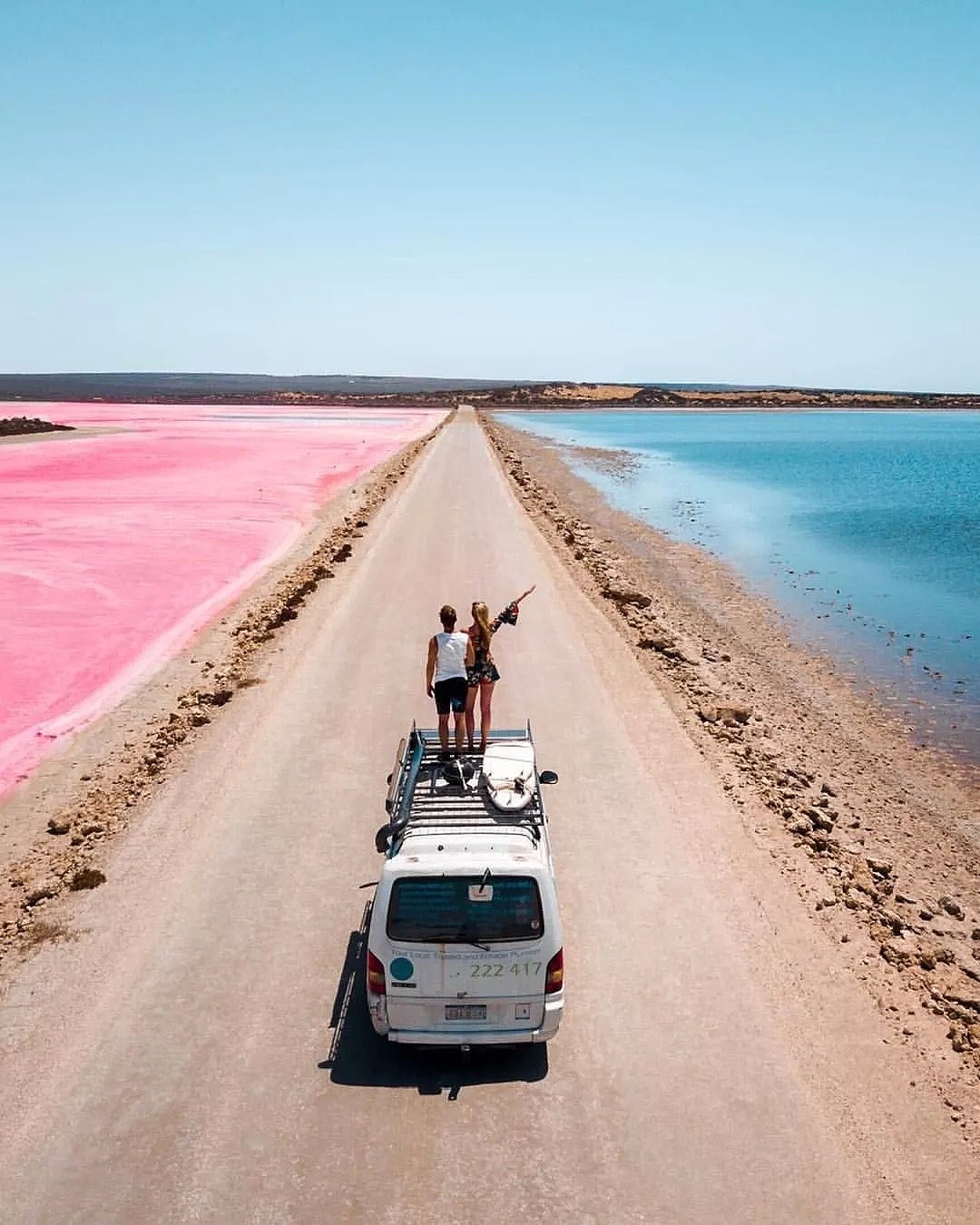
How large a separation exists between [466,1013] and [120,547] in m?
31.3

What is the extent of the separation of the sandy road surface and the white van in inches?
24.3

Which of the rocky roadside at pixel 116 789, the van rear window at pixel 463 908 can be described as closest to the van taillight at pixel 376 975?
the van rear window at pixel 463 908

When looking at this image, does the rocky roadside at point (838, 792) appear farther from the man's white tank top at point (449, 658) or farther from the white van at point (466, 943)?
the man's white tank top at point (449, 658)

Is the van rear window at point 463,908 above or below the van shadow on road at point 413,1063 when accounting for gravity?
above

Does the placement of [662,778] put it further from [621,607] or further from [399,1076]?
[621,607]

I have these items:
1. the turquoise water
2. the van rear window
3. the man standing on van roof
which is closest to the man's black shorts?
the man standing on van roof

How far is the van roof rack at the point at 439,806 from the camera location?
8.72 metres

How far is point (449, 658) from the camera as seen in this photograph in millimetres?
12789

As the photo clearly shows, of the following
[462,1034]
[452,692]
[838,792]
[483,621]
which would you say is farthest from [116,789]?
[838,792]

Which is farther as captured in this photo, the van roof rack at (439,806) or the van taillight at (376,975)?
Result: the van roof rack at (439,806)

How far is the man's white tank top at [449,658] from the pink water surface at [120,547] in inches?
304

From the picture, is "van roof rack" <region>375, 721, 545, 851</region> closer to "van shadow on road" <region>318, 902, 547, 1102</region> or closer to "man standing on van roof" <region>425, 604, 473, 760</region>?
"van shadow on road" <region>318, 902, 547, 1102</region>

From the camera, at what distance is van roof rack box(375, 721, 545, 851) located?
872cm

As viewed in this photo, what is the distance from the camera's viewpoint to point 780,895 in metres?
11.5
